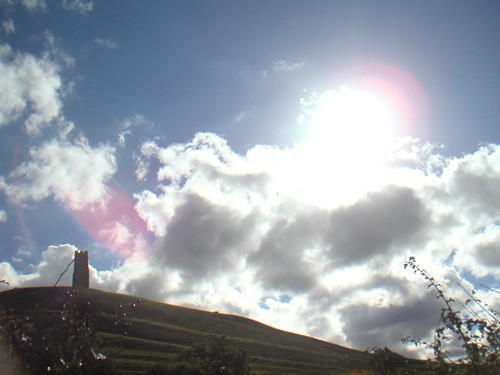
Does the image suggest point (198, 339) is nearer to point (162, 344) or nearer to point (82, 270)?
point (162, 344)

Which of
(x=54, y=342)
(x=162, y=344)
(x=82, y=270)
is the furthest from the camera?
(x=82, y=270)

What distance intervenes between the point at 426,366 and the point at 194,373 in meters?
30.7

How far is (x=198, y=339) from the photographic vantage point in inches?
5418

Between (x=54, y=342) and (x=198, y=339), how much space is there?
138498mm

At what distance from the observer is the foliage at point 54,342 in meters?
6.74

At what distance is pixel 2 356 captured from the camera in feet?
21.5

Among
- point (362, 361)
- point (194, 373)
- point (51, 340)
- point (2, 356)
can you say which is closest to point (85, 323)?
point (51, 340)

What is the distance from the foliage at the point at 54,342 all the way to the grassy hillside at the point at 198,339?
3709 inches

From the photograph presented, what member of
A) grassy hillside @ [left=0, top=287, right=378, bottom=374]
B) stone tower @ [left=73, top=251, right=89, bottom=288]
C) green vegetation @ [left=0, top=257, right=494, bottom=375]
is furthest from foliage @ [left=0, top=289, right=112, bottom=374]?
stone tower @ [left=73, top=251, right=89, bottom=288]

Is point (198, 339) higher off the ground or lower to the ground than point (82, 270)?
lower

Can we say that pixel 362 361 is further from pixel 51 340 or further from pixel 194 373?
pixel 51 340

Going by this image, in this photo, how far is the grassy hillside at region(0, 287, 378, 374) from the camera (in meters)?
116

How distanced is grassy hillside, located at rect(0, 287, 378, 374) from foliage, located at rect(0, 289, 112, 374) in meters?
94.2

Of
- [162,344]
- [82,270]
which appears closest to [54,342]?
[162,344]
